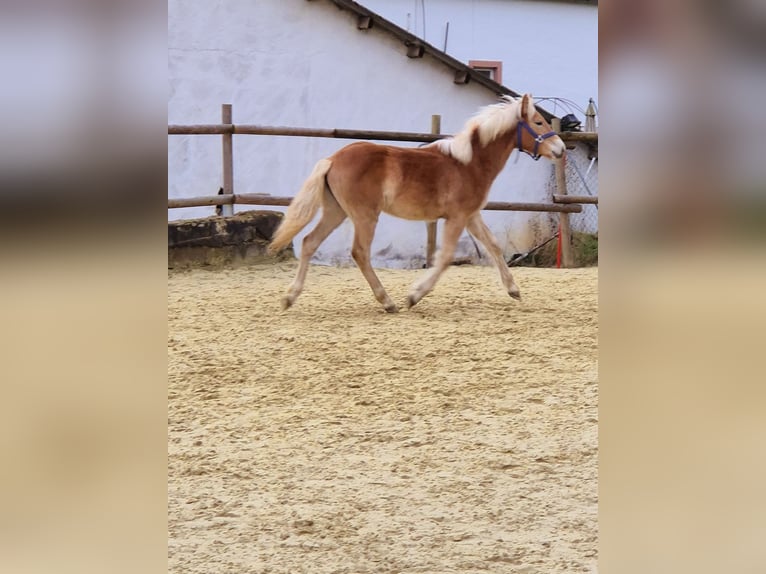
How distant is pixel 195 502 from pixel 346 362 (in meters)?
2.04

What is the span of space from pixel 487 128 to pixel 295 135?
264 centimetres

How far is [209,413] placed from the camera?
382 cm

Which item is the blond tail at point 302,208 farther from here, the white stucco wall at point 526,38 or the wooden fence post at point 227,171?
the white stucco wall at point 526,38

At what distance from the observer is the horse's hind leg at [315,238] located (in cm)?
599

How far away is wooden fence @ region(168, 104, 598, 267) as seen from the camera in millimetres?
8094

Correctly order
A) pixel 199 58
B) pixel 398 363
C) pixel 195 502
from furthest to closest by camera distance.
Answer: pixel 199 58 → pixel 398 363 → pixel 195 502

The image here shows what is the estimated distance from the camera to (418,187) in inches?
241

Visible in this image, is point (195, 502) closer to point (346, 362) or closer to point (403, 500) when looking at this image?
point (403, 500)

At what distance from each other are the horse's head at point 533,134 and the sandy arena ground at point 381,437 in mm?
1097

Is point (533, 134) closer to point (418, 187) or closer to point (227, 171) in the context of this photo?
point (418, 187)
